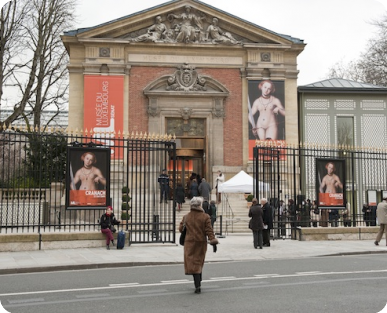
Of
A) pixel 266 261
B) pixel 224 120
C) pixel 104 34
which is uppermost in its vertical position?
pixel 104 34

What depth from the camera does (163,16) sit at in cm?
3359

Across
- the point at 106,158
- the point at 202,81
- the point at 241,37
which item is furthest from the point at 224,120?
the point at 106,158

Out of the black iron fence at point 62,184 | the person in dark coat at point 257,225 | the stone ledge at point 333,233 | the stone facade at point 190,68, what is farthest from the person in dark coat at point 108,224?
the stone facade at point 190,68

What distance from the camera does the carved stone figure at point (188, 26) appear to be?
33312 mm

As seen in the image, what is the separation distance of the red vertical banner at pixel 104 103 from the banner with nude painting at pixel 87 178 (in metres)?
14.8

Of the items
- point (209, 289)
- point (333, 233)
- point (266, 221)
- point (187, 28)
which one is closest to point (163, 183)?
point (266, 221)

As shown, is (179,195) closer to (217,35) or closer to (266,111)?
(266,111)

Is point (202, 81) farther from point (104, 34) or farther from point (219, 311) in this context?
point (219, 311)

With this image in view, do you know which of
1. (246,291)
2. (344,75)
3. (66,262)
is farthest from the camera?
(344,75)

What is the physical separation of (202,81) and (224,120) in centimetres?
269

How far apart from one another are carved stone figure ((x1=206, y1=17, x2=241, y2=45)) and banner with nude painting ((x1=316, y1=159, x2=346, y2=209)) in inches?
605

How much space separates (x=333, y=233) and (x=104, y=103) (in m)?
16.9

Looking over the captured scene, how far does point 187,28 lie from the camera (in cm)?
3344

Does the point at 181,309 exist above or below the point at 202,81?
Answer: below
